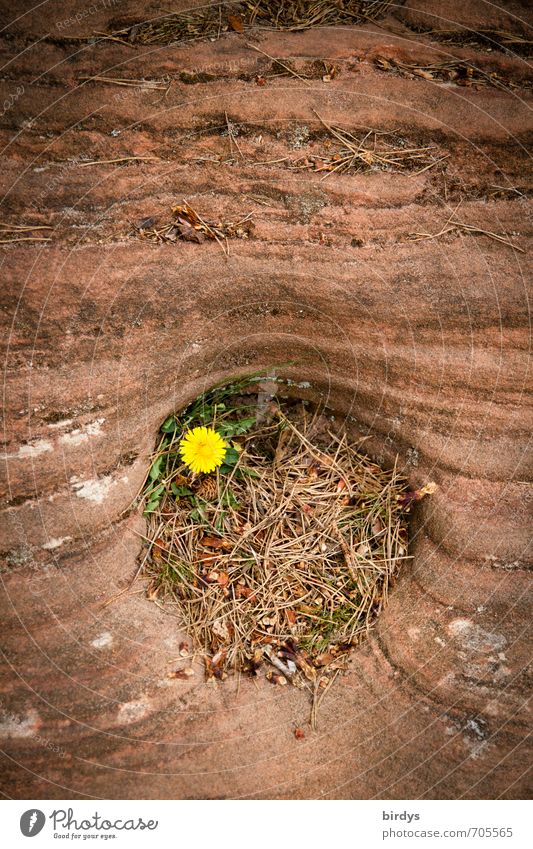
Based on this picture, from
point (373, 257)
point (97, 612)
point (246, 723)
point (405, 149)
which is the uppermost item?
point (405, 149)

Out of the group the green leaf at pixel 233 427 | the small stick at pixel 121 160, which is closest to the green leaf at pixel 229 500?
the green leaf at pixel 233 427

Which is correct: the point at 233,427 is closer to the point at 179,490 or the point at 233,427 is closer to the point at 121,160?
the point at 179,490

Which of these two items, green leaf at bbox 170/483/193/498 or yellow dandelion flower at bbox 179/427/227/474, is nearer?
yellow dandelion flower at bbox 179/427/227/474

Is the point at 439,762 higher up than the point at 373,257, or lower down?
lower down

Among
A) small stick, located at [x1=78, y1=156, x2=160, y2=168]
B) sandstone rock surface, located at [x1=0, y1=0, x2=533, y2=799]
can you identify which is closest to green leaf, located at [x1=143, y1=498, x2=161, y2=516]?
sandstone rock surface, located at [x1=0, y1=0, x2=533, y2=799]

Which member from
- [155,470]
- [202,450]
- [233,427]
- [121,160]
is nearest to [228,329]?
[233,427]

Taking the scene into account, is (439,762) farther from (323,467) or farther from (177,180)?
(177,180)

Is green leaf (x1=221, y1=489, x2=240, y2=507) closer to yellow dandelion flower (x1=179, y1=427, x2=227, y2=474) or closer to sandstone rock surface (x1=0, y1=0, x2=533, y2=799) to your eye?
yellow dandelion flower (x1=179, y1=427, x2=227, y2=474)

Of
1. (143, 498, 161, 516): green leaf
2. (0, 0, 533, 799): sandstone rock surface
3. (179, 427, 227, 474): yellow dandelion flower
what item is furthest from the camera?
(143, 498, 161, 516): green leaf

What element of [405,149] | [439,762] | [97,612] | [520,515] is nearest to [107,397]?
[97,612]
